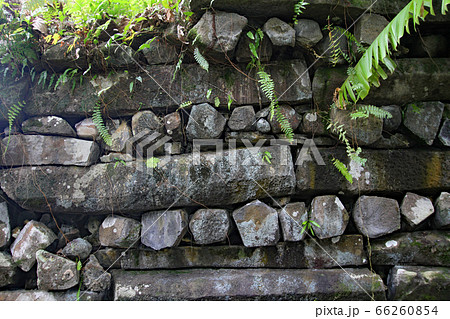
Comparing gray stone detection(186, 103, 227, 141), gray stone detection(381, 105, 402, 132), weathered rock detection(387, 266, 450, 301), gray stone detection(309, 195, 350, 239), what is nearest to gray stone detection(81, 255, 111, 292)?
gray stone detection(186, 103, 227, 141)

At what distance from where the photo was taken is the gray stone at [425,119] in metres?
2.33

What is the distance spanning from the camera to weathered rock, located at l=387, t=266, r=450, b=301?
6.91 ft

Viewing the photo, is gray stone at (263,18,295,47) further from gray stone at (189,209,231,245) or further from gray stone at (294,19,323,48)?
gray stone at (189,209,231,245)

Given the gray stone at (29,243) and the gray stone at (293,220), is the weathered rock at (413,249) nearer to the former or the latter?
the gray stone at (293,220)

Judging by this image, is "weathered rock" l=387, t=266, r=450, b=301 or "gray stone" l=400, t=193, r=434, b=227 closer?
"weathered rock" l=387, t=266, r=450, b=301

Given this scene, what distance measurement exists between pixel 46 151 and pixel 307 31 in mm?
2454

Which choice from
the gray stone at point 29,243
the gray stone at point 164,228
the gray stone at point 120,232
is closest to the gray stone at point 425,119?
the gray stone at point 164,228

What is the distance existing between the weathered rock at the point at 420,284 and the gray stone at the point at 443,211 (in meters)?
0.35

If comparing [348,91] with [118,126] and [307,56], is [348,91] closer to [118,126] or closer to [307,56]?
[307,56]

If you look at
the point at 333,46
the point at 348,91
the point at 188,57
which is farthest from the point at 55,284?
the point at 333,46

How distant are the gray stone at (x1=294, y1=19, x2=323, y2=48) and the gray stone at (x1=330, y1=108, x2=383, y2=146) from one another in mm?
602

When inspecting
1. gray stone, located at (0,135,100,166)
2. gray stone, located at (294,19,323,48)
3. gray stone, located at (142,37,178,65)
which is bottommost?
gray stone, located at (0,135,100,166)

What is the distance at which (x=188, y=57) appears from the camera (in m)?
2.46

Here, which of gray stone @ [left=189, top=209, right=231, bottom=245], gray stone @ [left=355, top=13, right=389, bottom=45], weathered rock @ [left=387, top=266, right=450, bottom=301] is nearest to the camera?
weathered rock @ [left=387, top=266, right=450, bottom=301]
